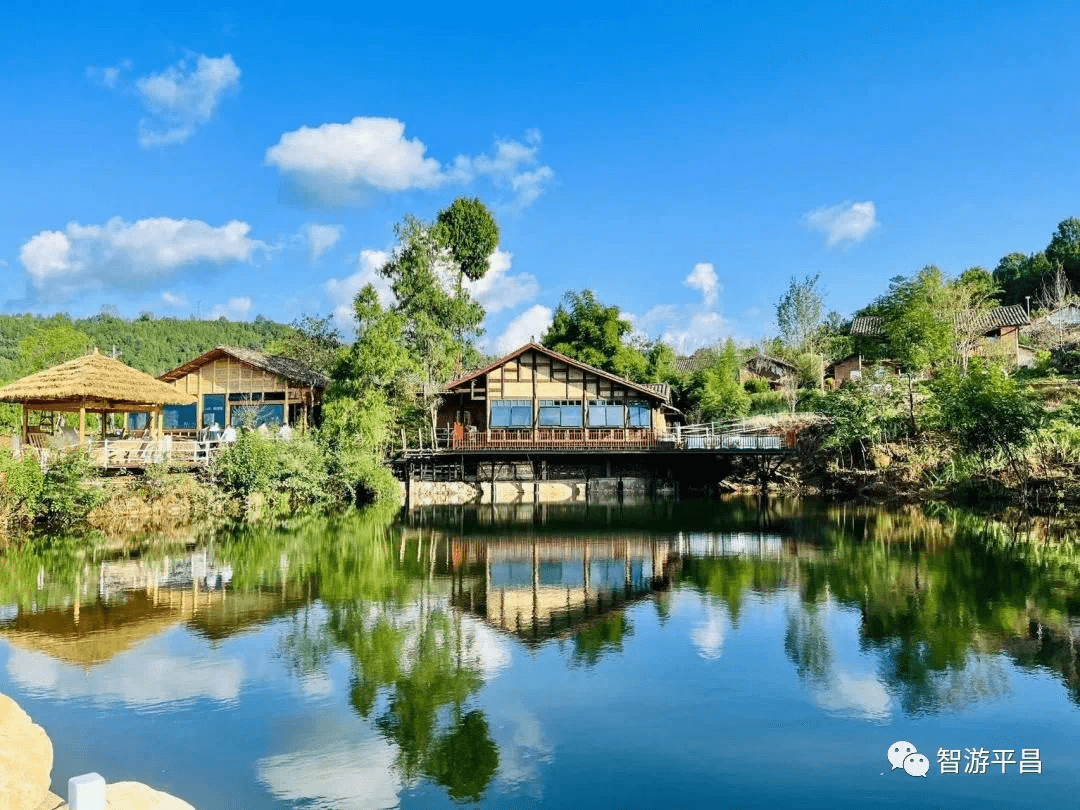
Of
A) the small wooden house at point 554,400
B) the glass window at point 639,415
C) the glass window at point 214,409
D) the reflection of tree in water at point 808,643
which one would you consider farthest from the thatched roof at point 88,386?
the reflection of tree in water at point 808,643

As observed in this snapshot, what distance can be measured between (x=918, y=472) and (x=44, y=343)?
41144 mm

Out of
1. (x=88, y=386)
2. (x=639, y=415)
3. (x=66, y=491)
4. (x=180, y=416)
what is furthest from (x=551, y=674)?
(x=180, y=416)

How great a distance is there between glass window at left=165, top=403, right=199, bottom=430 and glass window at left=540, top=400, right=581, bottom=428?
13.9 metres

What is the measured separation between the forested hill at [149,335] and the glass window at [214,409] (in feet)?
71.1

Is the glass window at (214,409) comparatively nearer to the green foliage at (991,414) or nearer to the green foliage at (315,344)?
the green foliage at (315,344)

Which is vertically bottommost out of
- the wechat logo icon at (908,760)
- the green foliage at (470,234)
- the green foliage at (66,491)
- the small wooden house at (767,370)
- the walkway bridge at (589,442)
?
the wechat logo icon at (908,760)

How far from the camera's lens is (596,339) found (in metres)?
41.8

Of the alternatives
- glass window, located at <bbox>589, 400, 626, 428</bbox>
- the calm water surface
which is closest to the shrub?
the calm water surface

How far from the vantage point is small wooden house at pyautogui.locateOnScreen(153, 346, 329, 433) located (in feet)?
107

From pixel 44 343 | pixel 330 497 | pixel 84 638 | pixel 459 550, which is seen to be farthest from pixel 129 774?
pixel 44 343

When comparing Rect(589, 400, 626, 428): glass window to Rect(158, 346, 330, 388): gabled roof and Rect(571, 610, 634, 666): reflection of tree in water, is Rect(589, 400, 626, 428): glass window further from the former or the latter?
Rect(571, 610, 634, 666): reflection of tree in water

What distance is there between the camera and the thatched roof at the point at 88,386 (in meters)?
22.1

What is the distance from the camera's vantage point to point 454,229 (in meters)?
41.6

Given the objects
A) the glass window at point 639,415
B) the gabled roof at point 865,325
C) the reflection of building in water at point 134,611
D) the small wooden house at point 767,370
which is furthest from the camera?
the small wooden house at point 767,370
